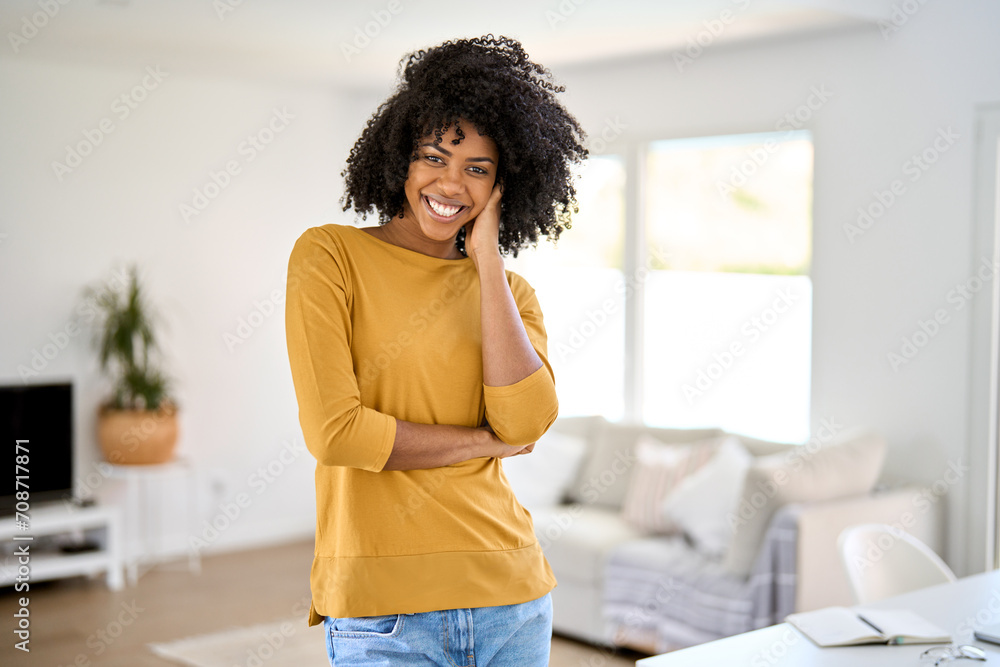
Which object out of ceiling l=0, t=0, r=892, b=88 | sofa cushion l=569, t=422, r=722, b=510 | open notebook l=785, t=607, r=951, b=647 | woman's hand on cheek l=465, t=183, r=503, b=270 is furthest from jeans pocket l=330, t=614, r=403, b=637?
sofa cushion l=569, t=422, r=722, b=510

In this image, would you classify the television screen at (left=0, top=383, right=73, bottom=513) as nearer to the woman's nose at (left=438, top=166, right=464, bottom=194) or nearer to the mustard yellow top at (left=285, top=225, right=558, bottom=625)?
the mustard yellow top at (left=285, top=225, right=558, bottom=625)

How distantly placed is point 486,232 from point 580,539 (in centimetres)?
288

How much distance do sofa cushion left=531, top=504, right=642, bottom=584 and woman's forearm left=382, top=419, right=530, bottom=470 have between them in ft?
9.03

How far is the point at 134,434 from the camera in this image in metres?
5.11

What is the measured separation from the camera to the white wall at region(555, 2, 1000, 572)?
3867 mm

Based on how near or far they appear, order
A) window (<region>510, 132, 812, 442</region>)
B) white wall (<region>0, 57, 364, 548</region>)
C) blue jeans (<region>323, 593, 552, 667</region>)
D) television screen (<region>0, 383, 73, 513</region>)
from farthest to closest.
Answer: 1. white wall (<region>0, 57, 364, 548</region>)
2. television screen (<region>0, 383, 73, 513</region>)
3. window (<region>510, 132, 812, 442</region>)
4. blue jeans (<region>323, 593, 552, 667</region>)

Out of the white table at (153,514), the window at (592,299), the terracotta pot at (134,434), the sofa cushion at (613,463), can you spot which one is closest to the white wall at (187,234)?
the white table at (153,514)

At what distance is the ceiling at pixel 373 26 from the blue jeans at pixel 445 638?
9.56ft

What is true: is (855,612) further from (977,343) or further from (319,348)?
(977,343)

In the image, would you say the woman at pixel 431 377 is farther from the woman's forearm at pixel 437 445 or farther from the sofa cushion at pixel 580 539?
the sofa cushion at pixel 580 539

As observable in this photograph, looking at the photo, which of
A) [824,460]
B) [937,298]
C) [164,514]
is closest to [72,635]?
[164,514]

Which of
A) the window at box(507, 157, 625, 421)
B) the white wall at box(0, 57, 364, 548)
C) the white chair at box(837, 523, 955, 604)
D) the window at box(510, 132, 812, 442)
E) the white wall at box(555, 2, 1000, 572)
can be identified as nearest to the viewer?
the white chair at box(837, 523, 955, 604)

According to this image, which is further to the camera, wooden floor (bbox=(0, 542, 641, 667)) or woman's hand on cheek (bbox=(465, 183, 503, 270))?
wooden floor (bbox=(0, 542, 641, 667))

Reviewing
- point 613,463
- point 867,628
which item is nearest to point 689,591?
point 613,463
